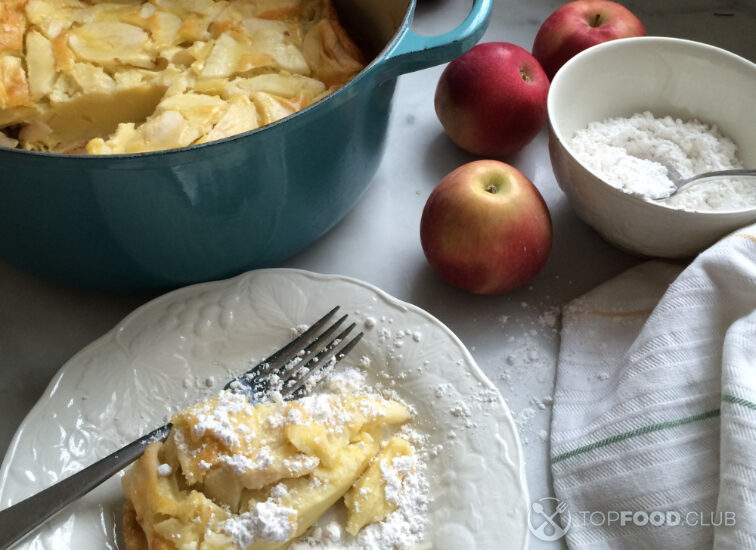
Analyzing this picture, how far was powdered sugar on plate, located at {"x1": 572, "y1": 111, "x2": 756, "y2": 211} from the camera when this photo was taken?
3.38 ft

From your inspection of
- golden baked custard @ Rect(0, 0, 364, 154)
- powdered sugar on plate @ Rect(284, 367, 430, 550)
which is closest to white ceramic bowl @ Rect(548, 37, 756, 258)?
golden baked custard @ Rect(0, 0, 364, 154)

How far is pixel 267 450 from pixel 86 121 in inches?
21.9

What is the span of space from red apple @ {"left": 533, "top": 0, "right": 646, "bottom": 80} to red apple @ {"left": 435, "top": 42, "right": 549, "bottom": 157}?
8 centimetres

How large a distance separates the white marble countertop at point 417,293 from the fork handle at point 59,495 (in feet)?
0.57

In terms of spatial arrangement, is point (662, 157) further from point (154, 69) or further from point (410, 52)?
point (154, 69)

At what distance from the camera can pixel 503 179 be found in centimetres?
106

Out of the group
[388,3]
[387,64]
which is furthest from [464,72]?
[387,64]

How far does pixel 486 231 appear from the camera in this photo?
1.01m

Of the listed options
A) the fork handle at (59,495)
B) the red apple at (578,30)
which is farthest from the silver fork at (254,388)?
the red apple at (578,30)

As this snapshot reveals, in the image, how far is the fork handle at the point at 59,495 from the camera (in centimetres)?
78

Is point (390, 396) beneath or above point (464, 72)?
beneath

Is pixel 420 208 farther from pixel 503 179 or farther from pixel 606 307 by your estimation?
pixel 606 307

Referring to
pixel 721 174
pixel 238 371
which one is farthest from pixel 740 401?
pixel 238 371

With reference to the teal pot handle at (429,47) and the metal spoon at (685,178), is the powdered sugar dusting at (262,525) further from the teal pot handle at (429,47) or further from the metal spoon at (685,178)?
the metal spoon at (685,178)
